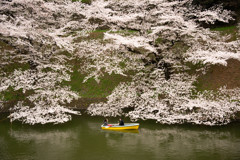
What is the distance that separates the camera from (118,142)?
1109cm

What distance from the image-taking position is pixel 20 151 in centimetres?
1001

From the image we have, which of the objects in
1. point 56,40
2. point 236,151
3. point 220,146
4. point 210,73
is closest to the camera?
point 236,151

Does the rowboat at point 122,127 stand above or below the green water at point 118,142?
above

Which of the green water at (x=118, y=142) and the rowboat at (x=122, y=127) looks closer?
the green water at (x=118, y=142)

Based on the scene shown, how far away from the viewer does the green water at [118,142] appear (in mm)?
9211

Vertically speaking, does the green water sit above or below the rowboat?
below

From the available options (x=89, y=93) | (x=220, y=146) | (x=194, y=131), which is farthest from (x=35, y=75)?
(x=220, y=146)

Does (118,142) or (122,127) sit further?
(122,127)

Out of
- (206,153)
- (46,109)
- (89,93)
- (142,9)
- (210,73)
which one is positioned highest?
(142,9)

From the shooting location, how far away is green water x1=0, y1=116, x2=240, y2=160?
30.2 ft

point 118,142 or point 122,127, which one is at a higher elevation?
point 122,127

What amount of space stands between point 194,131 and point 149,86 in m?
4.62

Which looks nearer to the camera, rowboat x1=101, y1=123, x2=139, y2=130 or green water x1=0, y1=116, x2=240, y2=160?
green water x1=0, y1=116, x2=240, y2=160

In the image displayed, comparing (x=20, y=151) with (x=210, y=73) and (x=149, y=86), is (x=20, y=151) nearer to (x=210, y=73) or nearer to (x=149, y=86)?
(x=149, y=86)
